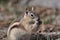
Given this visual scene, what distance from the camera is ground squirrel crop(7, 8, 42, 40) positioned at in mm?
4168

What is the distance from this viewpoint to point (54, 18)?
6914 millimetres

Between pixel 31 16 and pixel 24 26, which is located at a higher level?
pixel 31 16

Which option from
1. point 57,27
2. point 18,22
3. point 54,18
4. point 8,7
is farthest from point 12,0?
point 18,22

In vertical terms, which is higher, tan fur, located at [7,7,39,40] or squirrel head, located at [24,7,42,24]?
squirrel head, located at [24,7,42,24]

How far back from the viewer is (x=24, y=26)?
4.29 meters

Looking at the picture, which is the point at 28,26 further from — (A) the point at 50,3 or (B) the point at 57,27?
(A) the point at 50,3

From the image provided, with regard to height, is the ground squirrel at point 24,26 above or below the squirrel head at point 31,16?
below

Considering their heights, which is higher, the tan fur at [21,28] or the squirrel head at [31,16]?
the squirrel head at [31,16]

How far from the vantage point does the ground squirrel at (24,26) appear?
164 inches

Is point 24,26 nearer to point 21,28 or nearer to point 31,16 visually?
point 21,28

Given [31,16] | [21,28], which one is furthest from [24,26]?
[31,16]

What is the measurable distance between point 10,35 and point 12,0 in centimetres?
399

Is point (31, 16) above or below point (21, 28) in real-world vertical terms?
above

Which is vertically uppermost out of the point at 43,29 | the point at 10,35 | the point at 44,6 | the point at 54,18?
the point at 44,6
